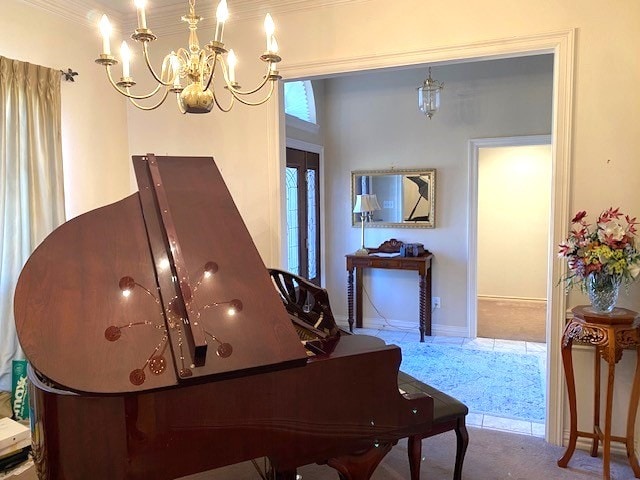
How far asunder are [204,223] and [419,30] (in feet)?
6.37

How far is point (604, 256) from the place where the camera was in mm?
2354

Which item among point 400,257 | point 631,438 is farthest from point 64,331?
point 400,257

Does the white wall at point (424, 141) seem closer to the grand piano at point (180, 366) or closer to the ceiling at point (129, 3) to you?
the ceiling at point (129, 3)

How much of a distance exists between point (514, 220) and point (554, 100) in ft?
14.3

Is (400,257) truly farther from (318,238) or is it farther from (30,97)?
(30,97)

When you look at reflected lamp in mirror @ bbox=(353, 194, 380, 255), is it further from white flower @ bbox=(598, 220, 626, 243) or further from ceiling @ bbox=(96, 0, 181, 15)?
white flower @ bbox=(598, 220, 626, 243)

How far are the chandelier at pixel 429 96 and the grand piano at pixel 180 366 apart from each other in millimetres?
3100

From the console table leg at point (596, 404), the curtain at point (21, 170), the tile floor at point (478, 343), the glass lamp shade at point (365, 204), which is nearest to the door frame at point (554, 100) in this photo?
the console table leg at point (596, 404)

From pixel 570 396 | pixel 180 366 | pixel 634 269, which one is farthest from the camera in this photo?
pixel 570 396

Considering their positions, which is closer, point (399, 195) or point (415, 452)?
point (415, 452)

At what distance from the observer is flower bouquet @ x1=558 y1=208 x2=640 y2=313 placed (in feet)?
7.73

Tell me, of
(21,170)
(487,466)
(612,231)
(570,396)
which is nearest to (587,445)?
(570,396)

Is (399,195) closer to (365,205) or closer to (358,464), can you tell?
(365,205)

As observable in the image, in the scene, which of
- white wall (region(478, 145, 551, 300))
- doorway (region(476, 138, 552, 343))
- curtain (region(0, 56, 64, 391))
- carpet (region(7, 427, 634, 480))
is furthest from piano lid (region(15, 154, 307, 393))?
white wall (region(478, 145, 551, 300))
